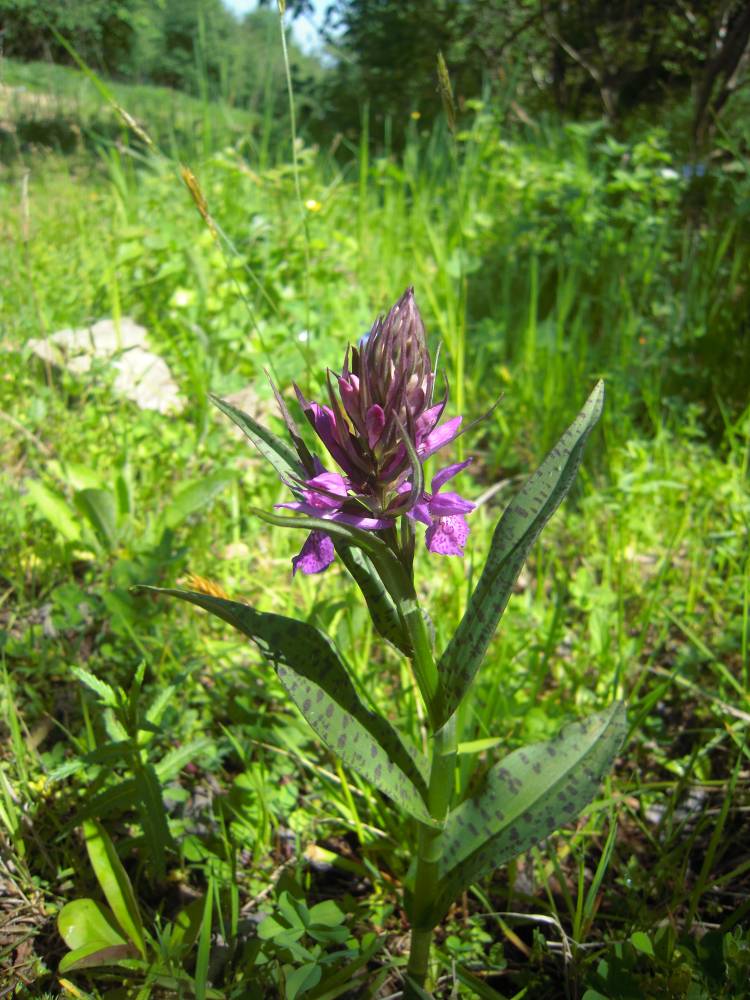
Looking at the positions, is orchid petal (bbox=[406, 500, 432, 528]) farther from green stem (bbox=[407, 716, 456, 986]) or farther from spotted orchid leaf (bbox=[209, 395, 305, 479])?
green stem (bbox=[407, 716, 456, 986])

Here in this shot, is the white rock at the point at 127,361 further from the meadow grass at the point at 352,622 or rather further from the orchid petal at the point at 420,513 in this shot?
the orchid petal at the point at 420,513

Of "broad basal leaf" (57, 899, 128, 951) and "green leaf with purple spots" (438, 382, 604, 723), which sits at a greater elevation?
"green leaf with purple spots" (438, 382, 604, 723)

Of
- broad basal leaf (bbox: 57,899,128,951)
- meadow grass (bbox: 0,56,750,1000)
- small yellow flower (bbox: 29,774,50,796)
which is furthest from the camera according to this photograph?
small yellow flower (bbox: 29,774,50,796)

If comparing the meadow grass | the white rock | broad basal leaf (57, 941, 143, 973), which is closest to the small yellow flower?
the meadow grass

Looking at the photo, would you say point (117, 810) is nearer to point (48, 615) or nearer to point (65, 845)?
point (65, 845)

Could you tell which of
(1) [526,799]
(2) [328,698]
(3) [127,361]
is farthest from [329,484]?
(3) [127,361]

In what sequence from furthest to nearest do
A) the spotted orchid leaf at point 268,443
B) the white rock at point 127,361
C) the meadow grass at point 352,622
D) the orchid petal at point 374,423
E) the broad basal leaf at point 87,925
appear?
the white rock at point 127,361 → the meadow grass at point 352,622 → the broad basal leaf at point 87,925 → the spotted orchid leaf at point 268,443 → the orchid petal at point 374,423

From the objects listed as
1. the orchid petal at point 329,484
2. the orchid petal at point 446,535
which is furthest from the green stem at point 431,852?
the orchid petal at point 329,484
